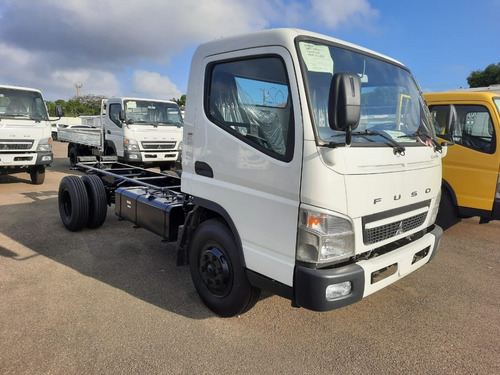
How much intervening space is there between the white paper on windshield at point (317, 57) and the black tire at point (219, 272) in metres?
1.50

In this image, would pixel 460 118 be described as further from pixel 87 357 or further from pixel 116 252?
pixel 87 357

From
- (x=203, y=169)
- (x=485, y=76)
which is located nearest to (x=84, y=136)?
(x=203, y=169)

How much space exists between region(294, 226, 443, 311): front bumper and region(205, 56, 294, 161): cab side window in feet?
2.74

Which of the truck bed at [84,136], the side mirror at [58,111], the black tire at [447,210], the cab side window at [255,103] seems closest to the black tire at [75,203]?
the cab side window at [255,103]

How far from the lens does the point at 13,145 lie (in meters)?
8.59

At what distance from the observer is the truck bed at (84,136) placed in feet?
38.9

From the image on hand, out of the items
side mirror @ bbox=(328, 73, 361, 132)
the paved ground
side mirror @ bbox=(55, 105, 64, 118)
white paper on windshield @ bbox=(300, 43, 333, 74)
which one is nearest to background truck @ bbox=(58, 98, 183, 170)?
side mirror @ bbox=(55, 105, 64, 118)

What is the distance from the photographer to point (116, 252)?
4.83 meters

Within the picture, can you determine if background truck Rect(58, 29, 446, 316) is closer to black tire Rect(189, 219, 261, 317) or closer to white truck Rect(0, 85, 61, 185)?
black tire Rect(189, 219, 261, 317)

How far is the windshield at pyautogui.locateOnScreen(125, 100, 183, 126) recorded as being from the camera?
1040 centimetres

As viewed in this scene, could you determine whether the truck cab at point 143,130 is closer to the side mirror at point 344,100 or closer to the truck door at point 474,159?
the truck door at point 474,159

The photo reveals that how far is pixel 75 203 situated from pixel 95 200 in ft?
0.91

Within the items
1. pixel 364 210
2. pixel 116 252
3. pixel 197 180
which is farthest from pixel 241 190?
pixel 116 252

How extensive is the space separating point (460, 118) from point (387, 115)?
10.9 ft
